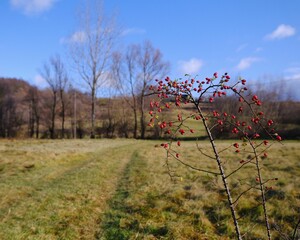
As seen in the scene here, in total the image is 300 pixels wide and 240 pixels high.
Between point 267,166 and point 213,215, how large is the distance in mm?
5922

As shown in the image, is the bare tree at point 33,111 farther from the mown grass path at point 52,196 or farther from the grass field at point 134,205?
the grass field at point 134,205

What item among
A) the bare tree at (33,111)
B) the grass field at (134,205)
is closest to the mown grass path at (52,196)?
the grass field at (134,205)

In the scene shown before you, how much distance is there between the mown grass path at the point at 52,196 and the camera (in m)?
6.54

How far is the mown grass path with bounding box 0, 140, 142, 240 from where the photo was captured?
6.54 metres

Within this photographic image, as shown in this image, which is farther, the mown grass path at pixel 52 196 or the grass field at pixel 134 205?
the mown grass path at pixel 52 196

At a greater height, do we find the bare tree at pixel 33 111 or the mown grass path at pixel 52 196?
the bare tree at pixel 33 111

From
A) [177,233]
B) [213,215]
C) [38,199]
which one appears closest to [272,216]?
[213,215]

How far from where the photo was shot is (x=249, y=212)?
743cm

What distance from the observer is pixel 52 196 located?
29.3ft

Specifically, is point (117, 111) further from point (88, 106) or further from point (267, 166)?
point (267, 166)

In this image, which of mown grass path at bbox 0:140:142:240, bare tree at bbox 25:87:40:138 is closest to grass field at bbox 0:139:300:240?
mown grass path at bbox 0:140:142:240

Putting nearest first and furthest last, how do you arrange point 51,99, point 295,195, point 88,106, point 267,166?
1. point 295,195
2. point 267,166
3. point 51,99
4. point 88,106

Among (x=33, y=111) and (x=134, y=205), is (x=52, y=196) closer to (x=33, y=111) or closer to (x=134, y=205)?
(x=134, y=205)

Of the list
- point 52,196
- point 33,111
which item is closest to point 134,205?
point 52,196
